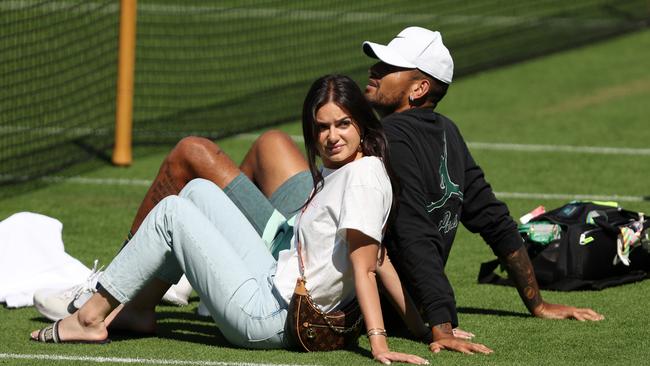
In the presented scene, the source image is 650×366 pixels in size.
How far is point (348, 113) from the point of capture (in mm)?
5168

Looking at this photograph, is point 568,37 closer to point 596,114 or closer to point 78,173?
point 596,114

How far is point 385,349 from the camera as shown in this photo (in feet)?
16.3

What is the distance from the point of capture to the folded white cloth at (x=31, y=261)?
654cm

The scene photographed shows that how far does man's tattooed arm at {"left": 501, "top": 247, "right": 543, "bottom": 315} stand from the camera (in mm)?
5992

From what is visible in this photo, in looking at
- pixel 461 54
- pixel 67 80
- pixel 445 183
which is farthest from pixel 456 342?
pixel 461 54

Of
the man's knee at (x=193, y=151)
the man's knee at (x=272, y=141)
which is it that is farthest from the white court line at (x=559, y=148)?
the man's knee at (x=193, y=151)

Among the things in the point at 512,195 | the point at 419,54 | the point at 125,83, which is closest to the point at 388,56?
the point at 419,54

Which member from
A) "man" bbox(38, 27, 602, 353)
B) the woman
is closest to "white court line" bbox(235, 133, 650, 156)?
"man" bbox(38, 27, 602, 353)

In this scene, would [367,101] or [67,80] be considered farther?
[67,80]

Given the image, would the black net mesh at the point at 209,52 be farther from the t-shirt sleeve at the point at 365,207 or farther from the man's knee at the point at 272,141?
the t-shirt sleeve at the point at 365,207

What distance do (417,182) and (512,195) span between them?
389 cm

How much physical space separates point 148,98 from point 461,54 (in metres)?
3.94

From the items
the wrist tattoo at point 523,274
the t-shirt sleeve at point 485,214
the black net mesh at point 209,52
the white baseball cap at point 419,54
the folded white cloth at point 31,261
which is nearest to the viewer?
the white baseball cap at point 419,54

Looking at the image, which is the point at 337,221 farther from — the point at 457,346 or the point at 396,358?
the point at 457,346
